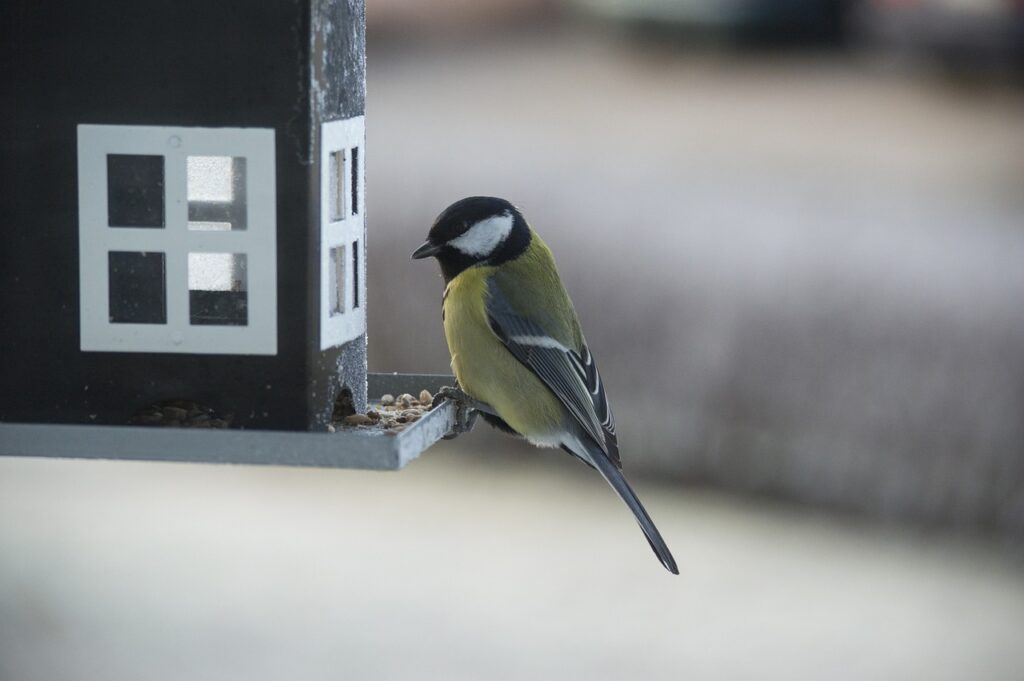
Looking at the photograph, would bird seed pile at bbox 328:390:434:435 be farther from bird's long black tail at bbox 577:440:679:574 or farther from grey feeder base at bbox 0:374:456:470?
bird's long black tail at bbox 577:440:679:574

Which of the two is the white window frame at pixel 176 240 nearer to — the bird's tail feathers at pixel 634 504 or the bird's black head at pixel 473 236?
the bird's black head at pixel 473 236

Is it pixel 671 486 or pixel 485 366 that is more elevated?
pixel 485 366

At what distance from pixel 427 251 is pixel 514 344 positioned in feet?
1.25

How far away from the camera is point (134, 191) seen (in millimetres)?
3766

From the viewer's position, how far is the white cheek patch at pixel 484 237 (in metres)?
4.68

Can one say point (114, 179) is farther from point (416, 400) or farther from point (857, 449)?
point (857, 449)

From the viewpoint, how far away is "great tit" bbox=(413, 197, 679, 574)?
458cm

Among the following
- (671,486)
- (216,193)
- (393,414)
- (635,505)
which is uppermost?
(216,193)

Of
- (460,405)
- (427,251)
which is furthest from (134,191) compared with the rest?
(460,405)

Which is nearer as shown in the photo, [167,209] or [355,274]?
[167,209]

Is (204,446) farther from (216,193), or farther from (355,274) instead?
(355,274)

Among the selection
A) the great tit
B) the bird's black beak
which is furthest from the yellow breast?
the bird's black beak

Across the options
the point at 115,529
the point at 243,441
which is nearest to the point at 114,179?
the point at 243,441

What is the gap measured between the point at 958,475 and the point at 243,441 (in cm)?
647
